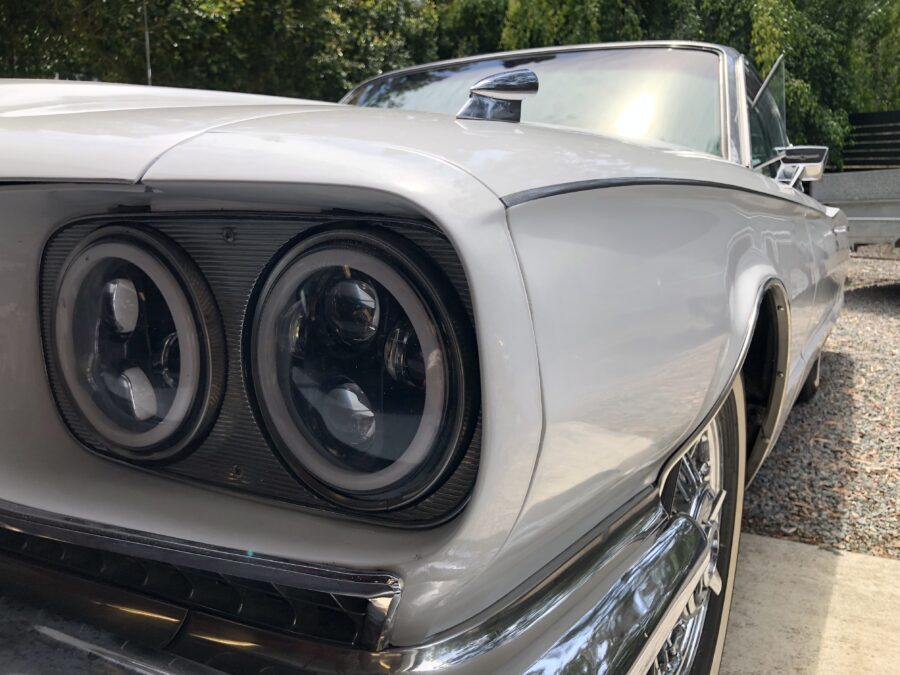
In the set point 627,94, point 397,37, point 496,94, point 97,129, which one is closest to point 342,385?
point 97,129

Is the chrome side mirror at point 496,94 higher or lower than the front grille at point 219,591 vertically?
higher

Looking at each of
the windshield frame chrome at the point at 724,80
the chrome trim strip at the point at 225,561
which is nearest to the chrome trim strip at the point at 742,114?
the windshield frame chrome at the point at 724,80

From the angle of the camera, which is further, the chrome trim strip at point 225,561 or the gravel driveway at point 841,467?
the gravel driveway at point 841,467

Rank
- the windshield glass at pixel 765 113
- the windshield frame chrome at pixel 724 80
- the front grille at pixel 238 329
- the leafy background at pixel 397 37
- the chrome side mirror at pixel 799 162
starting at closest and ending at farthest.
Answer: the front grille at pixel 238 329
the windshield frame chrome at pixel 724 80
the windshield glass at pixel 765 113
the chrome side mirror at pixel 799 162
the leafy background at pixel 397 37

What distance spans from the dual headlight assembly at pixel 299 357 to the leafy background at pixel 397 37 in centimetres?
649

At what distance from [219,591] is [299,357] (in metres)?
0.28

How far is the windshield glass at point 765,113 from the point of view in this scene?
255cm

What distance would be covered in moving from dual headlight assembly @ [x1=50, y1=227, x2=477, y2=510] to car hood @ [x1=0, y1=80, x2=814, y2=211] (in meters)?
0.10

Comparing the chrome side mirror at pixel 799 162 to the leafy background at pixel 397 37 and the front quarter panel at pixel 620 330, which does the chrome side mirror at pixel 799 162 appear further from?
the leafy background at pixel 397 37

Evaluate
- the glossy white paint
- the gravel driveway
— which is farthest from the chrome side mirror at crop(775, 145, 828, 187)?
the glossy white paint

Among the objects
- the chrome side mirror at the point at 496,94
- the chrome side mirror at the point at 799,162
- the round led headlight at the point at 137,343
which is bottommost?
the round led headlight at the point at 137,343

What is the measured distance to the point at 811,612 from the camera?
221 centimetres

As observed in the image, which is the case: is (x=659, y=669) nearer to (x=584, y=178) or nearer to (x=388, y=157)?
(x=584, y=178)

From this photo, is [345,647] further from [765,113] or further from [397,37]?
[397,37]
